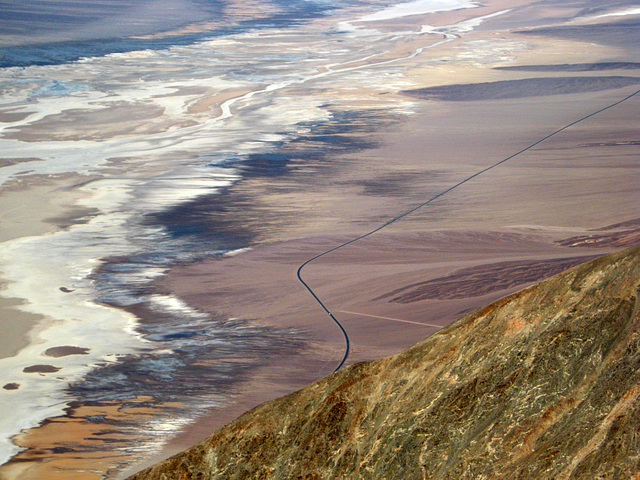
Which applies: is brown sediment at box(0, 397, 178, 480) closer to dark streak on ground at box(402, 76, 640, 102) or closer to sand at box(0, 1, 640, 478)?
sand at box(0, 1, 640, 478)

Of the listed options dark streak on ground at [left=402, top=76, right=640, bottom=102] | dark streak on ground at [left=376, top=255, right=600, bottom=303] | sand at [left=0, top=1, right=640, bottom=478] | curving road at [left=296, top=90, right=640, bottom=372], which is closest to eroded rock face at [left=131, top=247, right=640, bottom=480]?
sand at [left=0, top=1, right=640, bottom=478]

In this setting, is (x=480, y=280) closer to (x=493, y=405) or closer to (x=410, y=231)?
(x=410, y=231)

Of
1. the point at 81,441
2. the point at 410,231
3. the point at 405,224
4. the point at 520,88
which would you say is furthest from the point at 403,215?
the point at 520,88

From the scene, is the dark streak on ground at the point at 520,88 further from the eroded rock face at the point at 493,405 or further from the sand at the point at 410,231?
the eroded rock face at the point at 493,405

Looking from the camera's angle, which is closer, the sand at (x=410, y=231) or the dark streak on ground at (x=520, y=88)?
the sand at (x=410, y=231)

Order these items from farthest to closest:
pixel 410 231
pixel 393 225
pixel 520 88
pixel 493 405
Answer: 1. pixel 520 88
2. pixel 393 225
3. pixel 410 231
4. pixel 493 405

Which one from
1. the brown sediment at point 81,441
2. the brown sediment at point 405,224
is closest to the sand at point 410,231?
the brown sediment at point 405,224

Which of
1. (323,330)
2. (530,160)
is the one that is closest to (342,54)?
(530,160)

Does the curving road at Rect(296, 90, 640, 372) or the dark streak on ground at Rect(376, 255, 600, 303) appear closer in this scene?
the curving road at Rect(296, 90, 640, 372)

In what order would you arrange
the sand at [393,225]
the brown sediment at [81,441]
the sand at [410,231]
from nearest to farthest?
the brown sediment at [81,441], the sand at [393,225], the sand at [410,231]
